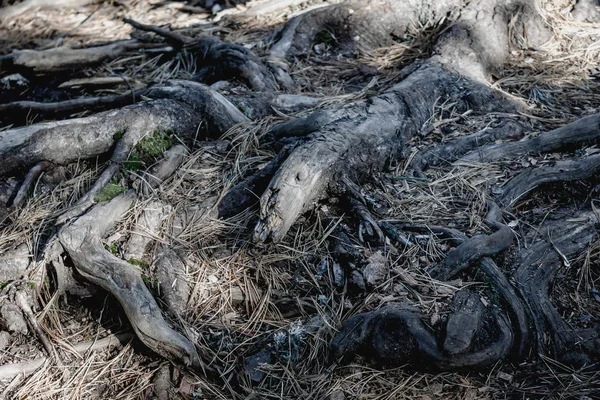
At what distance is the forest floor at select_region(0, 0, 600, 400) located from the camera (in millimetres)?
2375

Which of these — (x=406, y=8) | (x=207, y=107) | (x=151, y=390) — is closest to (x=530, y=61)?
(x=406, y=8)

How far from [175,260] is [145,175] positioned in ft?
1.96

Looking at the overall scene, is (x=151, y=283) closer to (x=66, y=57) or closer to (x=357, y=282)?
(x=357, y=282)

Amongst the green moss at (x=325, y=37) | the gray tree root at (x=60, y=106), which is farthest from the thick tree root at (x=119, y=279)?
the green moss at (x=325, y=37)

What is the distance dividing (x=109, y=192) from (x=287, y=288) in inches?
41.9

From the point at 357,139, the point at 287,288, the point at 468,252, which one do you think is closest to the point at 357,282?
the point at 287,288

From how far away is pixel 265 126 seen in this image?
354cm

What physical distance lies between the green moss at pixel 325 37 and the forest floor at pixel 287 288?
3.32 feet

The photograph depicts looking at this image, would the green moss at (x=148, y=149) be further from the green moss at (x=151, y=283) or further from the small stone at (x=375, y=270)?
the small stone at (x=375, y=270)

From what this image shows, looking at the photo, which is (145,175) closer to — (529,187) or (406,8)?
(529,187)

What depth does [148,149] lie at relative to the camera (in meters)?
3.26

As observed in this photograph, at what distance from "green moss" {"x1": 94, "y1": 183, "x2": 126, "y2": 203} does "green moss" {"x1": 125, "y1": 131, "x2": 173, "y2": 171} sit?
16 centimetres

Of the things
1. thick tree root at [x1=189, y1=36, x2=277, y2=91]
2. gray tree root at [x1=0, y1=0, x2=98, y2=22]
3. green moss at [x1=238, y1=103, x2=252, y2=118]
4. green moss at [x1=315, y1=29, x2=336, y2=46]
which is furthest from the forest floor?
gray tree root at [x1=0, y1=0, x2=98, y2=22]

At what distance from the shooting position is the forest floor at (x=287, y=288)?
2375mm
